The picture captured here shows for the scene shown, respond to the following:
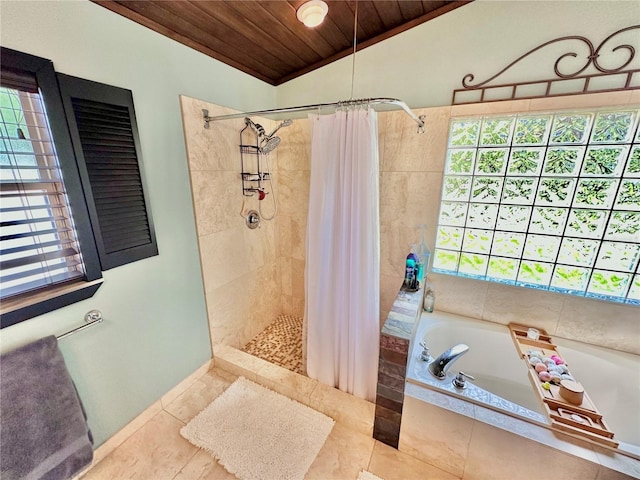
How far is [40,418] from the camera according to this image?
106 cm

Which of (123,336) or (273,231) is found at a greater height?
(273,231)

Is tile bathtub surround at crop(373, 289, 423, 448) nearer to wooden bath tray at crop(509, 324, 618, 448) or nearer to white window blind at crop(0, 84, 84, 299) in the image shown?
wooden bath tray at crop(509, 324, 618, 448)

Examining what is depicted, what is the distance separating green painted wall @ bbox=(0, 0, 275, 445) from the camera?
3.49 ft

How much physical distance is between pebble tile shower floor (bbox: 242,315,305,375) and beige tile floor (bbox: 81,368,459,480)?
702 mm

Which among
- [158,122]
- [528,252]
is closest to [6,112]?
[158,122]

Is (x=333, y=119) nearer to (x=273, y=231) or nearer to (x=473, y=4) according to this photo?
(x=473, y=4)

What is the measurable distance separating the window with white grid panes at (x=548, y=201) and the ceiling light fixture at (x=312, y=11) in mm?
1071

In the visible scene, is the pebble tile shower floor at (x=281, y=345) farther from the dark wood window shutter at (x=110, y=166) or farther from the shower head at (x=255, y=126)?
the shower head at (x=255, y=126)

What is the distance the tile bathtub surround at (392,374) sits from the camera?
4.27ft

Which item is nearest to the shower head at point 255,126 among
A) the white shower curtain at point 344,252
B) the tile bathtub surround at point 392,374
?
the white shower curtain at point 344,252

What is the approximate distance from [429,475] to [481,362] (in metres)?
0.87

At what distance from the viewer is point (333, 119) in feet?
4.69

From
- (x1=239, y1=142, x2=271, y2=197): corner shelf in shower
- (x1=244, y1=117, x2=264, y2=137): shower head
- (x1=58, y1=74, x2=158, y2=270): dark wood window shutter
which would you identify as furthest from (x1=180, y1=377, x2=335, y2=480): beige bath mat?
(x1=244, y1=117, x2=264, y2=137): shower head

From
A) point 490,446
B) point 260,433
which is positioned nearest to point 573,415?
point 490,446
